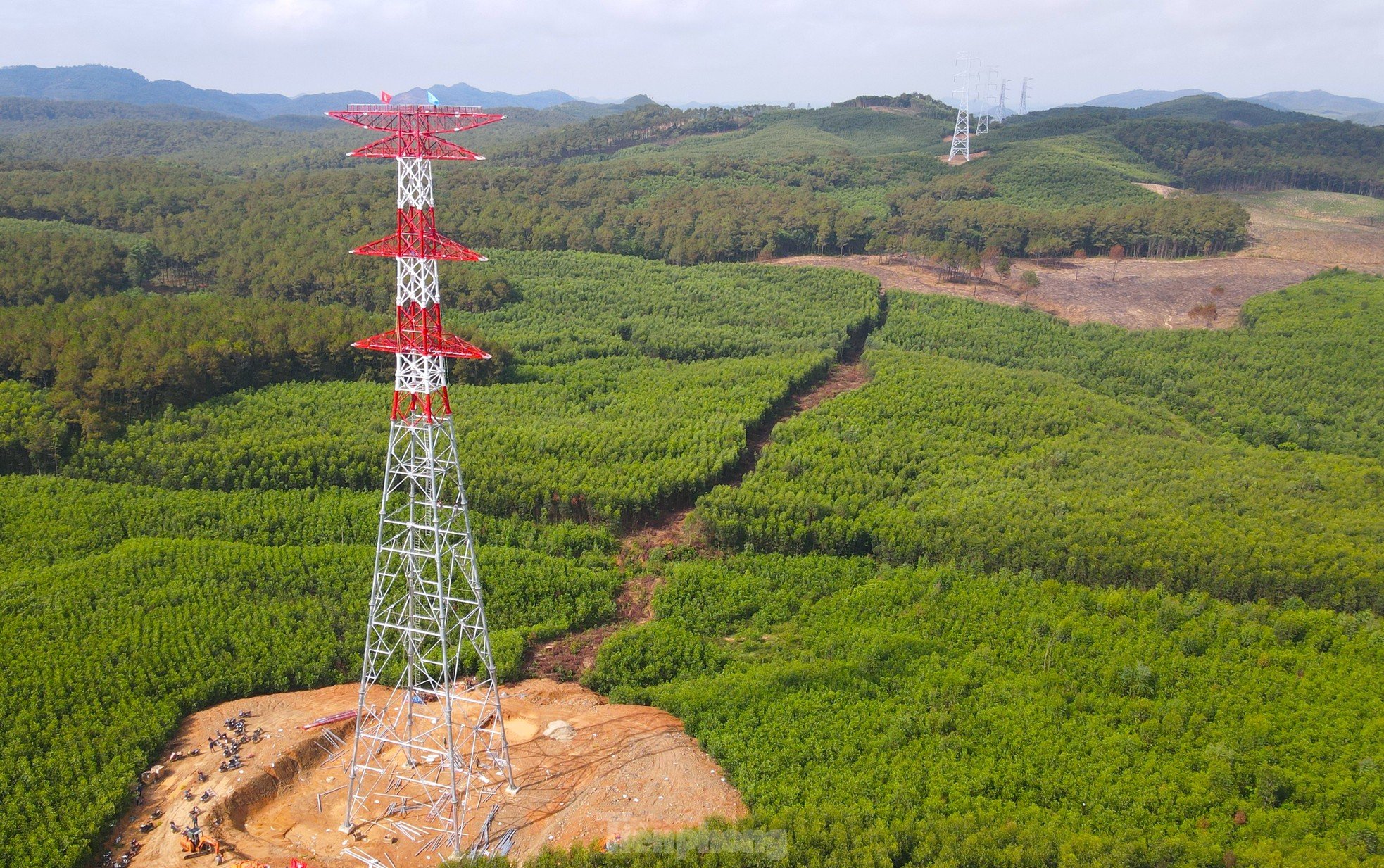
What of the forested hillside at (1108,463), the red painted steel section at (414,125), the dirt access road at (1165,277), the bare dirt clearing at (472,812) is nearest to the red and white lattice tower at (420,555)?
the red painted steel section at (414,125)

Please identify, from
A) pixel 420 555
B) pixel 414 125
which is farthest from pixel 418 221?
pixel 420 555

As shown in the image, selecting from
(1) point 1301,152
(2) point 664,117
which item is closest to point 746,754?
(1) point 1301,152

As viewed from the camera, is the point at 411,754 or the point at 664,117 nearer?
the point at 411,754

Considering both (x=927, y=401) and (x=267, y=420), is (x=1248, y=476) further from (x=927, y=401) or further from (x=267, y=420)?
(x=267, y=420)

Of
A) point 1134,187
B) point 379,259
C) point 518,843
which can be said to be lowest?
point 518,843

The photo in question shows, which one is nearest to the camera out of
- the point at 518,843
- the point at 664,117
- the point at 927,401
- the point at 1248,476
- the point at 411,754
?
the point at 518,843

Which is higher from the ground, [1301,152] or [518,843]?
[1301,152]

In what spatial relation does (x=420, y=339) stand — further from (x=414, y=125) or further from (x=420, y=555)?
(x=420, y=555)

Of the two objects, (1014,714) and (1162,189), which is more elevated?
(1162,189)
